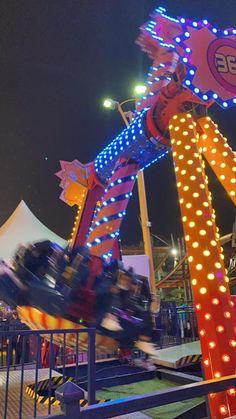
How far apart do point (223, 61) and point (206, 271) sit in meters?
3.32

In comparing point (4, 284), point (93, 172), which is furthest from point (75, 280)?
point (93, 172)

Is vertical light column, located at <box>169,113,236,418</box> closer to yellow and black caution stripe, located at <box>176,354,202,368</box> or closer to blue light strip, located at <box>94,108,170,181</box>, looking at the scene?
blue light strip, located at <box>94,108,170,181</box>

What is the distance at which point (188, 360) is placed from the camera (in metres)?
6.67

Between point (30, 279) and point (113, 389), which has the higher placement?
point (30, 279)

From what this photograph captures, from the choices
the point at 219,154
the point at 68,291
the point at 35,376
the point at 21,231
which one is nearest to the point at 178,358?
the point at 35,376

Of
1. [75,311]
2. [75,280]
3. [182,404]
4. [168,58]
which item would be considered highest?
[168,58]

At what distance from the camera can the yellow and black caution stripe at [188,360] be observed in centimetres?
653

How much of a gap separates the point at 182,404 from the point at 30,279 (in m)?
3.64

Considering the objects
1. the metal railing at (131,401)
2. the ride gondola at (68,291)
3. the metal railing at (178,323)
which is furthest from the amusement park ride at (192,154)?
the metal railing at (178,323)

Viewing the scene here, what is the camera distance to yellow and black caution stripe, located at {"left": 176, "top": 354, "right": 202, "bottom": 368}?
21.4 feet

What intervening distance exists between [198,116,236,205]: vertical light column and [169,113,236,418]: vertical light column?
455 mm

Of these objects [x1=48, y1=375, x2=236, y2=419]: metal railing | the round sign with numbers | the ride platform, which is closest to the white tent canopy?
the ride platform

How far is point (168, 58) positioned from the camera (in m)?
6.34

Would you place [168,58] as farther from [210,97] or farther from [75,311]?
[75,311]
